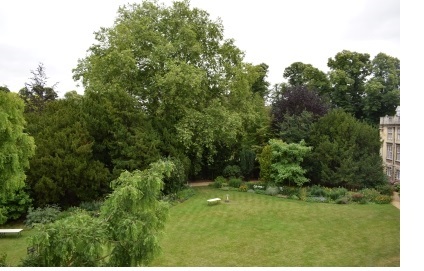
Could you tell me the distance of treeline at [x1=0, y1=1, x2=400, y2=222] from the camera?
742cm

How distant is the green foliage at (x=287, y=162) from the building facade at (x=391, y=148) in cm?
252

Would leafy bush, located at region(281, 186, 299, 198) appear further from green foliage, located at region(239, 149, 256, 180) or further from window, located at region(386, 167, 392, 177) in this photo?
window, located at region(386, 167, 392, 177)

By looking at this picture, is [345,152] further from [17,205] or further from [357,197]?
[17,205]

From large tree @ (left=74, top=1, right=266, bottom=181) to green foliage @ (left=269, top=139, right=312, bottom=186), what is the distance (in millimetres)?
1567

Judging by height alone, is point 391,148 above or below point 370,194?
above

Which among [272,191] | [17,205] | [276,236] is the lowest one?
[276,236]

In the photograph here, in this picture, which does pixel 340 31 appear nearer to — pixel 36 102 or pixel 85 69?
pixel 85 69

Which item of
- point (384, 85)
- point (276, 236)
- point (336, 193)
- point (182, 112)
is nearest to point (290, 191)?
point (336, 193)

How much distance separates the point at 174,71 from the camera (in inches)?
347

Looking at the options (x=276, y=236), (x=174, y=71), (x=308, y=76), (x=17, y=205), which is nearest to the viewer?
(x=276, y=236)

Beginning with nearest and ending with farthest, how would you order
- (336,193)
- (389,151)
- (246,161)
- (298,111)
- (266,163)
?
(389,151), (336,193), (266,163), (298,111), (246,161)

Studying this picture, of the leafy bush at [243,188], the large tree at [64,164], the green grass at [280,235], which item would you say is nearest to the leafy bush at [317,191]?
the green grass at [280,235]

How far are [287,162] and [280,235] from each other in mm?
4377

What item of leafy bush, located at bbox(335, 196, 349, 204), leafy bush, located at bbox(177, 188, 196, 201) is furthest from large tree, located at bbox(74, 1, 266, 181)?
leafy bush, located at bbox(335, 196, 349, 204)
